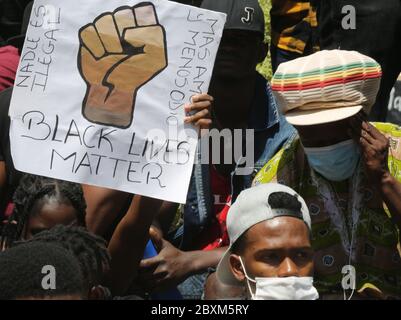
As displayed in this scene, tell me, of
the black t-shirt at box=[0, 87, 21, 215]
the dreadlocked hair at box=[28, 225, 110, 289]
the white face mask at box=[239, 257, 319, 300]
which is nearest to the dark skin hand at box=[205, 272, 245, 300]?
the white face mask at box=[239, 257, 319, 300]

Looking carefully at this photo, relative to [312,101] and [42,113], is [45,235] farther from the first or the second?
[312,101]

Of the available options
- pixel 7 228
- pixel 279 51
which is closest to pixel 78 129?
pixel 7 228

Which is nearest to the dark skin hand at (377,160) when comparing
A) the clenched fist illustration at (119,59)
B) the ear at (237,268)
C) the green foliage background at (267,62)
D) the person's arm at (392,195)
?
the person's arm at (392,195)

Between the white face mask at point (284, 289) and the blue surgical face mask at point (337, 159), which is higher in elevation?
the blue surgical face mask at point (337, 159)

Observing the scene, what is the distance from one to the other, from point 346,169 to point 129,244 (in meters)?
0.97

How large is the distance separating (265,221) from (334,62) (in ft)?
2.58

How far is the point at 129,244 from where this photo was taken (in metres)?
5.09

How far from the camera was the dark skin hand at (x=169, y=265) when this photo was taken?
17.4 feet

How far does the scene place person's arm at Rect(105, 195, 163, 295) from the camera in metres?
5.09

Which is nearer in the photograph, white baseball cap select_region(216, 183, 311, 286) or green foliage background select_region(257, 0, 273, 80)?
white baseball cap select_region(216, 183, 311, 286)

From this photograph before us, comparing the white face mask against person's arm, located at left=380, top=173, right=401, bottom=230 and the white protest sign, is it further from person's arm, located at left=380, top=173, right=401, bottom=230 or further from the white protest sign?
the white protest sign

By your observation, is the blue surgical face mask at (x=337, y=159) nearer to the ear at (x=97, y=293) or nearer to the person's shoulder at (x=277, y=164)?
the person's shoulder at (x=277, y=164)

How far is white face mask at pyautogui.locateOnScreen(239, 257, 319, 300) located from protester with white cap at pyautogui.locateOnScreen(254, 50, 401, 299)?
38 centimetres

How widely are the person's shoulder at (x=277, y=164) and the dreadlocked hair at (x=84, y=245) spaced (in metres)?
0.83
